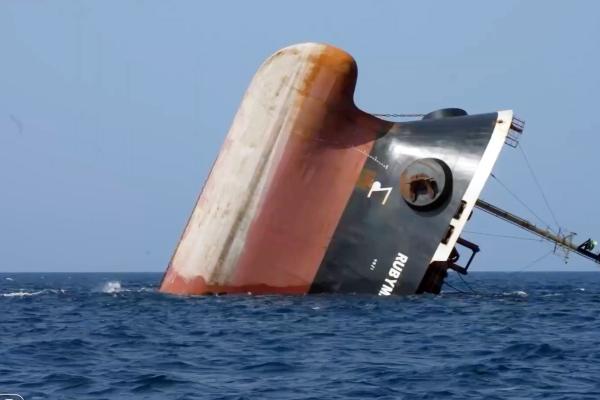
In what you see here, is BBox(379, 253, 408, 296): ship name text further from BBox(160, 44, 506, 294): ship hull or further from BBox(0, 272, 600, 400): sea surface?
BBox(0, 272, 600, 400): sea surface

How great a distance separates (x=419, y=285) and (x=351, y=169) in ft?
10.7

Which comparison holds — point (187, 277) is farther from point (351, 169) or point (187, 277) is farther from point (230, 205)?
point (351, 169)

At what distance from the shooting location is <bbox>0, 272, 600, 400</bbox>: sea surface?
1295cm

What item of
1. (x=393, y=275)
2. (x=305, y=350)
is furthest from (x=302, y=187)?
(x=305, y=350)

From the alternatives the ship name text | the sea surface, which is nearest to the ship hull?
the ship name text

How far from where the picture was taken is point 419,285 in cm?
2355

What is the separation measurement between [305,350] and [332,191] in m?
8.83

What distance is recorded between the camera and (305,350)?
15.8 metres

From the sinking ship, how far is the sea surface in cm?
81

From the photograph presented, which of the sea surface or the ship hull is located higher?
the ship hull

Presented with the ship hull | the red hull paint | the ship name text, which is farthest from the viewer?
the red hull paint

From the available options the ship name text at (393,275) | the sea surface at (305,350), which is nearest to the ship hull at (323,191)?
the ship name text at (393,275)

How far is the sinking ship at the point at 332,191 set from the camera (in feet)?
77.2

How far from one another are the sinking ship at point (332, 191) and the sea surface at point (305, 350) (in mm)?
806
